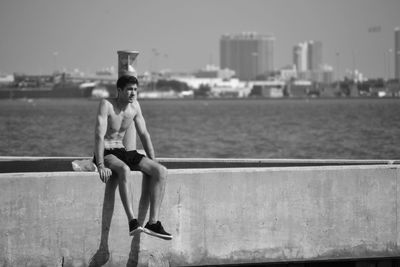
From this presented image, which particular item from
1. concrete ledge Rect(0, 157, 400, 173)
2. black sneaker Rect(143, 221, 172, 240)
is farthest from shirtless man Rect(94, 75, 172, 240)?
concrete ledge Rect(0, 157, 400, 173)

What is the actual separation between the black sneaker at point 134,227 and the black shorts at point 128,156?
0.60m

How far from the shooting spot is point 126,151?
8.74 m

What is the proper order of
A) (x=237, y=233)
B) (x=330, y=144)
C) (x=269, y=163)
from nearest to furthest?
(x=237, y=233) → (x=269, y=163) → (x=330, y=144)

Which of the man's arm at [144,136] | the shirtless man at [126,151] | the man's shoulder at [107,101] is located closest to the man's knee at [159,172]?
the shirtless man at [126,151]

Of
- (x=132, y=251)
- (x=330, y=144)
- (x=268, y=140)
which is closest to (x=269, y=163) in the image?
(x=132, y=251)

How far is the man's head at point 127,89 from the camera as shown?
28.5 feet

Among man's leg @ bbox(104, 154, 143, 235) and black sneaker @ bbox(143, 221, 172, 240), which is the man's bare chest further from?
black sneaker @ bbox(143, 221, 172, 240)

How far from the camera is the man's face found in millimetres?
8695

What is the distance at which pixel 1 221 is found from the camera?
26.5 ft

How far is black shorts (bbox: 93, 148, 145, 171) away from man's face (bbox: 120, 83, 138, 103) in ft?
1.57

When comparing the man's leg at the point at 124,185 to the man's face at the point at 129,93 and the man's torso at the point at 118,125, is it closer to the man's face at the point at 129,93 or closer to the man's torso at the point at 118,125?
the man's torso at the point at 118,125

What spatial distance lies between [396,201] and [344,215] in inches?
21.6

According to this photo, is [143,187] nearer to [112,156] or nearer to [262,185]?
[112,156]

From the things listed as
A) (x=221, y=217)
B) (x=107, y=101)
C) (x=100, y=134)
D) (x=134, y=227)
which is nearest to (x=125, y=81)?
(x=107, y=101)
